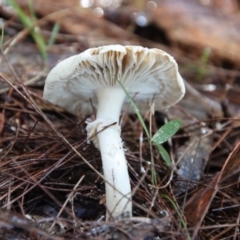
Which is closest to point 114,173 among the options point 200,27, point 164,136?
point 164,136

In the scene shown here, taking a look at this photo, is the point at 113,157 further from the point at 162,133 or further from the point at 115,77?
the point at 115,77

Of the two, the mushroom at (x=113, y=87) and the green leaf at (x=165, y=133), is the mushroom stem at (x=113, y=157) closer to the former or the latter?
the mushroom at (x=113, y=87)

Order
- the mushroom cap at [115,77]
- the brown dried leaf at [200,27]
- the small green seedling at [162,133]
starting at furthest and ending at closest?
1. the brown dried leaf at [200,27]
2. the small green seedling at [162,133]
3. the mushroom cap at [115,77]

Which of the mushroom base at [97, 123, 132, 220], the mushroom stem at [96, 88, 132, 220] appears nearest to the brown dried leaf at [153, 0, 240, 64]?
the mushroom stem at [96, 88, 132, 220]

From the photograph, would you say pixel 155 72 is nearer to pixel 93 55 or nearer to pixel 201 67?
pixel 93 55

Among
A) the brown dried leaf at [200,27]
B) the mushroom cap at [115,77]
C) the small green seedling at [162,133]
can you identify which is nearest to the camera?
the mushroom cap at [115,77]

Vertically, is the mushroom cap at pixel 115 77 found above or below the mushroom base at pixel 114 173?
above

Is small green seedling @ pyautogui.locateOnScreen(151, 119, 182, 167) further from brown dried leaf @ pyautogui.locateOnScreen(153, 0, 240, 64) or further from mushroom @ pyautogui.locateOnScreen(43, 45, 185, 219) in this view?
brown dried leaf @ pyautogui.locateOnScreen(153, 0, 240, 64)

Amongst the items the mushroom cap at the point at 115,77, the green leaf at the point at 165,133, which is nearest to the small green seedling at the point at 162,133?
the green leaf at the point at 165,133
